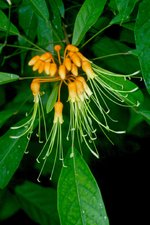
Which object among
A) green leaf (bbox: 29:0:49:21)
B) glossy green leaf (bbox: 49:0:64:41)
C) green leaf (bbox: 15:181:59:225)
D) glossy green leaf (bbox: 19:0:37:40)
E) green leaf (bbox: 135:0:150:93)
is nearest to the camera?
green leaf (bbox: 135:0:150:93)

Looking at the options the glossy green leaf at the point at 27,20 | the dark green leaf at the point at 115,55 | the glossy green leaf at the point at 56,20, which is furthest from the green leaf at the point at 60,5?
the dark green leaf at the point at 115,55

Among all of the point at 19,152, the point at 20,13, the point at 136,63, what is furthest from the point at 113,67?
the point at 19,152

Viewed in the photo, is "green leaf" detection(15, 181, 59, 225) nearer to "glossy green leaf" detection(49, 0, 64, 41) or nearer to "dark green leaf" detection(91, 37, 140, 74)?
"dark green leaf" detection(91, 37, 140, 74)

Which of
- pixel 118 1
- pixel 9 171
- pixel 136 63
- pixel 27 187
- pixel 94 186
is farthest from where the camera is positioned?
pixel 27 187

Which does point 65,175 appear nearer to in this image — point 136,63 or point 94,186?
point 94,186

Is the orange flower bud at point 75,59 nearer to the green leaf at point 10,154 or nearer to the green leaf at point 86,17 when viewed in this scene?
the green leaf at point 86,17

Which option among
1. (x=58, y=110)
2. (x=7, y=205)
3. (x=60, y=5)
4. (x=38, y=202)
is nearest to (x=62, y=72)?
(x=58, y=110)

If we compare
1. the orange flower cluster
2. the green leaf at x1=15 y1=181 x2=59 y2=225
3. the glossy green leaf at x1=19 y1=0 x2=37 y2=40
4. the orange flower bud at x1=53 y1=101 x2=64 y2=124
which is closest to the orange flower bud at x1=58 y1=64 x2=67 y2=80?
the orange flower cluster
